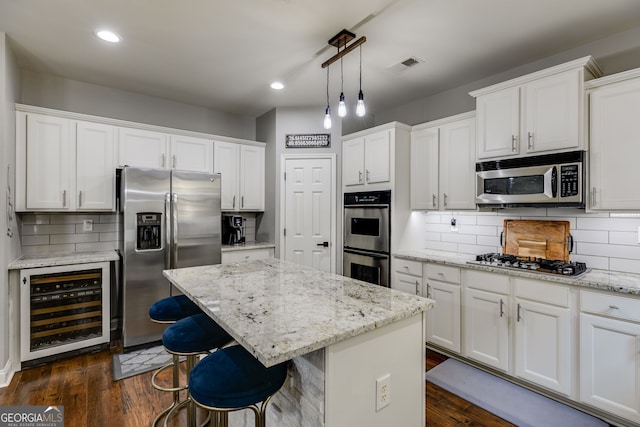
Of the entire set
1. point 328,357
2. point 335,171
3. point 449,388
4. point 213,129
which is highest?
point 213,129

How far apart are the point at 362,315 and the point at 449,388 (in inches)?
67.9

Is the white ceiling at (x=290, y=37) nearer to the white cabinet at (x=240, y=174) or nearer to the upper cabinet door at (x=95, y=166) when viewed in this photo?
the upper cabinet door at (x=95, y=166)

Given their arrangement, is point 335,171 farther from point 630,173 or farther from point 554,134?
point 630,173

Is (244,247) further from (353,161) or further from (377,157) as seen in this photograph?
(377,157)

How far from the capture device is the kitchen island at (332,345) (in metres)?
1.13

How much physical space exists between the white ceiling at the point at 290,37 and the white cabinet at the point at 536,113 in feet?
1.08

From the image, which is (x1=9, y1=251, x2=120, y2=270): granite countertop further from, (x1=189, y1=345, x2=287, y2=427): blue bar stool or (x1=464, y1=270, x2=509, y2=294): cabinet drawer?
(x1=464, y1=270, x2=509, y2=294): cabinet drawer

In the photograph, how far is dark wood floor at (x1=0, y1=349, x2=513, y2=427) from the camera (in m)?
2.07

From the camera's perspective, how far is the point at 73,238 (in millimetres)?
3322

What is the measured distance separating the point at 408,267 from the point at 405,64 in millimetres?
2011

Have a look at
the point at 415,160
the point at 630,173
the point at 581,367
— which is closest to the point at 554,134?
the point at 630,173

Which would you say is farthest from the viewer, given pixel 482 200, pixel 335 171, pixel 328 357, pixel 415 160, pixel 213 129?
pixel 213 129

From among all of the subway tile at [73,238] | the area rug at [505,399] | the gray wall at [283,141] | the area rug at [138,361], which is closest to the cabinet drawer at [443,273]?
the area rug at [505,399]

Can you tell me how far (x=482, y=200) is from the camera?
111 inches
